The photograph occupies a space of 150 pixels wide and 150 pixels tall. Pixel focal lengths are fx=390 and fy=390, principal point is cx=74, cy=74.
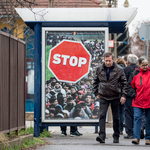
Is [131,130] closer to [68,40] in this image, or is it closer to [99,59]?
[99,59]

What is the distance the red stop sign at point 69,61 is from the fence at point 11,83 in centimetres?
111

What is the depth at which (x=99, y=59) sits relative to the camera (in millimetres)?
8672

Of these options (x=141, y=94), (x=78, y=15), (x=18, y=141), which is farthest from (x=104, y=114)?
(x=78, y=15)

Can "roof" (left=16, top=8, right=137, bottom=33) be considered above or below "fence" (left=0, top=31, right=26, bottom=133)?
above

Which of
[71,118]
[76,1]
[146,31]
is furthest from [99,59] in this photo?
[76,1]

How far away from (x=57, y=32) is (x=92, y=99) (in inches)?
66.0

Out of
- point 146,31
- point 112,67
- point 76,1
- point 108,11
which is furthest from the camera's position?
point 76,1

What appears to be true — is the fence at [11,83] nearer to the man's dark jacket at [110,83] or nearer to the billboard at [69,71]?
the billboard at [69,71]

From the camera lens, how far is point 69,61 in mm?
8594

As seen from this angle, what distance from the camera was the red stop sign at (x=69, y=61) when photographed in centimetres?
860

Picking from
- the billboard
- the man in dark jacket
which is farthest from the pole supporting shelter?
the man in dark jacket

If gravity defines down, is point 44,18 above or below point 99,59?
above

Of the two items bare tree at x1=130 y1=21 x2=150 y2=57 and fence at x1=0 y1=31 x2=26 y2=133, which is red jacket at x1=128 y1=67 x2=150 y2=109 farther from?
bare tree at x1=130 y1=21 x2=150 y2=57

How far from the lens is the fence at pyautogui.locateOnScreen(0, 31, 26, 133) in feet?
20.9
